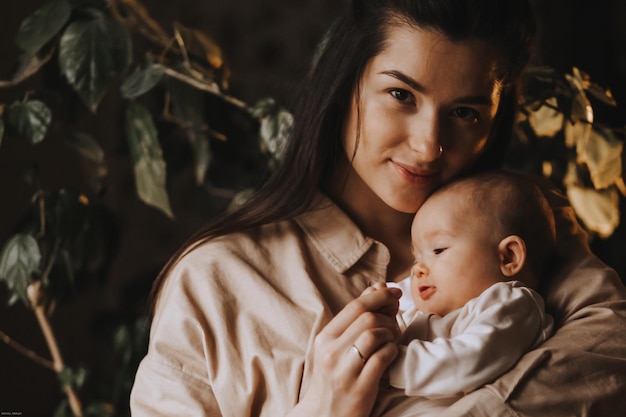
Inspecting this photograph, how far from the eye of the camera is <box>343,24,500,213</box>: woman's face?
1.26m

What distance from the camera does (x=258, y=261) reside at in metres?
1.36

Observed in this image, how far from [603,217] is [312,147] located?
0.75 metres

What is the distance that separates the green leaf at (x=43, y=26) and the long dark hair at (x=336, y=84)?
49cm

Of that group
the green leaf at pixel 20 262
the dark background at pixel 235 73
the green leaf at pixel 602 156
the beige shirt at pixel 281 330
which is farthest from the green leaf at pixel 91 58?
the green leaf at pixel 602 156

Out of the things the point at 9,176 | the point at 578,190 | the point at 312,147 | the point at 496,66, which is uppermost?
the point at 496,66

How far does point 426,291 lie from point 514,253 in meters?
0.15

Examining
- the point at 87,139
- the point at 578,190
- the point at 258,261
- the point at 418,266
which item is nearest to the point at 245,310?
the point at 258,261

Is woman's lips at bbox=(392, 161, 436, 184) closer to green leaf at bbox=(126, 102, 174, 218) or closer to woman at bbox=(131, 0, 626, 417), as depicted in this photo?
woman at bbox=(131, 0, 626, 417)

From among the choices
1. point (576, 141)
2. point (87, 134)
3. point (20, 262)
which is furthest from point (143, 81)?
point (576, 141)

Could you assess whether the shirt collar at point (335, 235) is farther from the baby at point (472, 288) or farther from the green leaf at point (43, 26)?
the green leaf at point (43, 26)

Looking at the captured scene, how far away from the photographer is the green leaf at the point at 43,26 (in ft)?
5.08

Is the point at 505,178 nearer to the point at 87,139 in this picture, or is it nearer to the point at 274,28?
the point at 87,139

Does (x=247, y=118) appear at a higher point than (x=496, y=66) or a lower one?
lower

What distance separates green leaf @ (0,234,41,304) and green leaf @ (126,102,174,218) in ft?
0.78
